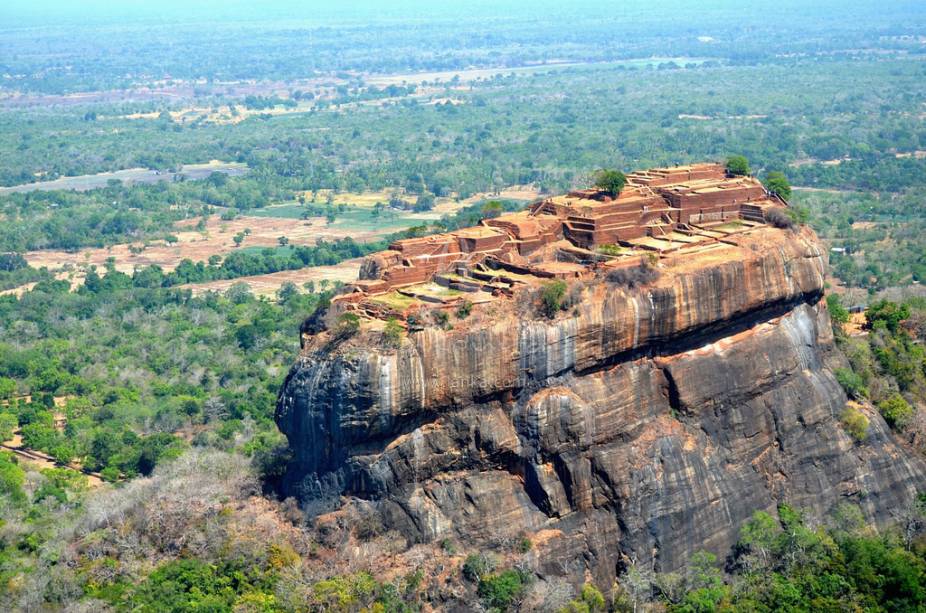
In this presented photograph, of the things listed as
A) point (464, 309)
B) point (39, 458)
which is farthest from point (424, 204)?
point (464, 309)

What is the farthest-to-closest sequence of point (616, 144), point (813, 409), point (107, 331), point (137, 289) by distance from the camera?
1. point (616, 144)
2. point (137, 289)
3. point (107, 331)
4. point (813, 409)

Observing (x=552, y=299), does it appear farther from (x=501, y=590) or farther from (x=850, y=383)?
(x=850, y=383)

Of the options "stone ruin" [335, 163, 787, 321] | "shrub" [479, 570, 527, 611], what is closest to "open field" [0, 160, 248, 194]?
"stone ruin" [335, 163, 787, 321]

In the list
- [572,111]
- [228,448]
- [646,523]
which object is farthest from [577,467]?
[572,111]

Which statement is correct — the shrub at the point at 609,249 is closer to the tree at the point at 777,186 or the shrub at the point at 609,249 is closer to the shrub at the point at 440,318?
the shrub at the point at 440,318

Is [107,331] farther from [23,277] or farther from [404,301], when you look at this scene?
[404,301]

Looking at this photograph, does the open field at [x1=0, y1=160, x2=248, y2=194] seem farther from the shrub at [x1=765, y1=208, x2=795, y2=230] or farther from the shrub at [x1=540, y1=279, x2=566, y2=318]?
the shrub at [x1=540, y1=279, x2=566, y2=318]

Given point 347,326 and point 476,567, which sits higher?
point 347,326
